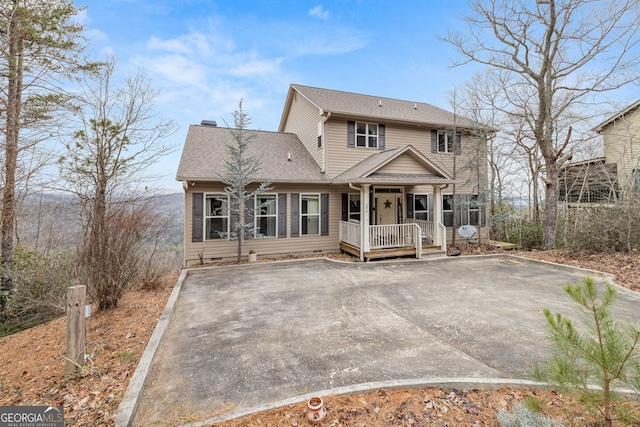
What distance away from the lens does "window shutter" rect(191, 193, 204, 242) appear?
923cm

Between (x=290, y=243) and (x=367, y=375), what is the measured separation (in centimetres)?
757

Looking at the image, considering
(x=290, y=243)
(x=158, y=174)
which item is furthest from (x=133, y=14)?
(x=290, y=243)

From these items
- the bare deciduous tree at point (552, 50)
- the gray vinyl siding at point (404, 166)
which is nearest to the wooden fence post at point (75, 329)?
the gray vinyl siding at point (404, 166)

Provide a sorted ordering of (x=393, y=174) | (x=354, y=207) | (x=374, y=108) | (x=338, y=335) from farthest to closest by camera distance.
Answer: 1. (x=374, y=108)
2. (x=354, y=207)
3. (x=393, y=174)
4. (x=338, y=335)

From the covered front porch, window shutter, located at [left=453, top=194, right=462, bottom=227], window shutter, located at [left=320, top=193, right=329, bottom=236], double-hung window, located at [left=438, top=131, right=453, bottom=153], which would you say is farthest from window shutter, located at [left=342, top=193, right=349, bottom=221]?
double-hung window, located at [left=438, top=131, right=453, bottom=153]

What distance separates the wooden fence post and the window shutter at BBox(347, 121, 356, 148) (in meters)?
9.83

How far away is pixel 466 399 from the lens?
9.09 ft

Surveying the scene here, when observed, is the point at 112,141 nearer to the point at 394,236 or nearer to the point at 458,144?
the point at 394,236

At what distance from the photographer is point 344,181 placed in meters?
9.48

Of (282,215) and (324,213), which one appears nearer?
(282,215)

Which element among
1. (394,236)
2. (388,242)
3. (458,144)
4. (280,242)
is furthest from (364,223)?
(458,144)

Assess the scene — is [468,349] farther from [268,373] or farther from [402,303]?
[268,373]

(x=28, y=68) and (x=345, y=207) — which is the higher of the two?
(x=28, y=68)

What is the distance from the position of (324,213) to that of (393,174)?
3079 mm
